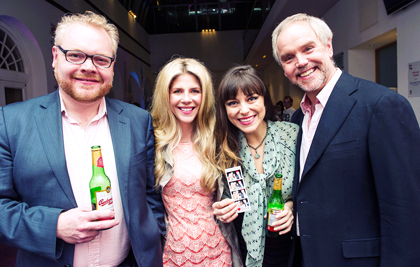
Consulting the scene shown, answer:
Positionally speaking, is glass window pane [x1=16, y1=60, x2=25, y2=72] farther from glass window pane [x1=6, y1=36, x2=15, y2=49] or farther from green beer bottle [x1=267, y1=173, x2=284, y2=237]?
green beer bottle [x1=267, y1=173, x2=284, y2=237]

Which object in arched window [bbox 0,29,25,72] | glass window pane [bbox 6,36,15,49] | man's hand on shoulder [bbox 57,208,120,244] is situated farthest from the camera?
glass window pane [bbox 6,36,15,49]

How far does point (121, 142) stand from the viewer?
51.3 inches

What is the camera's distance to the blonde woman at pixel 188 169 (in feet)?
5.35

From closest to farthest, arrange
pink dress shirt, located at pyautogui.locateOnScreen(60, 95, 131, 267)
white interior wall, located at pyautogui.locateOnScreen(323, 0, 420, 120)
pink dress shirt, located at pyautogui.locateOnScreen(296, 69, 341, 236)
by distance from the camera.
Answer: pink dress shirt, located at pyautogui.locateOnScreen(60, 95, 131, 267) → pink dress shirt, located at pyautogui.locateOnScreen(296, 69, 341, 236) → white interior wall, located at pyautogui.locateOnScreen(323, 0, 420, 120)

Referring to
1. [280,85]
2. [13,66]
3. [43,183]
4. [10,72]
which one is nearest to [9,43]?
[13,66]

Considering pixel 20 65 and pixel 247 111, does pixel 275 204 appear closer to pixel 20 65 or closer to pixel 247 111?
pixel 247 111

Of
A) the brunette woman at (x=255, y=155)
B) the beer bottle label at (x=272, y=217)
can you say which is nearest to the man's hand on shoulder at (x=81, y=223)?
the brunette woman at (x=255, y=155)

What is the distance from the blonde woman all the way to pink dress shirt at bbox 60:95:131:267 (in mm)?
419

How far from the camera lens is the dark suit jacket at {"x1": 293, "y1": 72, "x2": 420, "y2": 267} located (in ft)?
3.46

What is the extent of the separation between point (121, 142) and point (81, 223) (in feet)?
1.48

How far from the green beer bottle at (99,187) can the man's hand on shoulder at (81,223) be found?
0.11 ft

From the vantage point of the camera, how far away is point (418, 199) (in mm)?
1053

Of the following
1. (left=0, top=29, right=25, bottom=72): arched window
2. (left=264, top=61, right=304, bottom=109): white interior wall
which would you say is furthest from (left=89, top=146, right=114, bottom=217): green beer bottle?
(left=264, top=61, right=304, bottom=109): white interior wall

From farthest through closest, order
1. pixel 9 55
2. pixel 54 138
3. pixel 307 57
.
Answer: pixel 9 55, pixel 307 57, pixel 54 138
